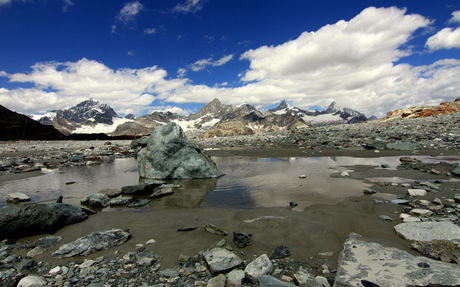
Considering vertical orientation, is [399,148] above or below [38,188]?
above

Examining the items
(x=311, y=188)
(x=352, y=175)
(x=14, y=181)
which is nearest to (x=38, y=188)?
(x=14, y=181)

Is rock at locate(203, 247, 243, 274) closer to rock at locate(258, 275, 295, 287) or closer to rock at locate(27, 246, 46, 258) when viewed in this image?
rock at locate(258, 275, 295, 287)

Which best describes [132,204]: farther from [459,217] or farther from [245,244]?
[459,217]

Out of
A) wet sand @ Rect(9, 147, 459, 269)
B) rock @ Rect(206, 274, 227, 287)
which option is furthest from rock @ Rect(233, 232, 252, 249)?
rock @ Rect(206, 274, 227, 287)

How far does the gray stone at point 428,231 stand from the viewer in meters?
4.02

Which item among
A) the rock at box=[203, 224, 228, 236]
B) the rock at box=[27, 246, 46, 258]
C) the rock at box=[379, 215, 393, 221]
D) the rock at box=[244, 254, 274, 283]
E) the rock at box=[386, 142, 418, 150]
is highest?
the rock at box=[386, 142, 418, 150]

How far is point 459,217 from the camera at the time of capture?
493 centimetres

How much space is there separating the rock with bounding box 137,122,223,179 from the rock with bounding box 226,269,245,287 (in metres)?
7.73

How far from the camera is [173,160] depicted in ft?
38.3

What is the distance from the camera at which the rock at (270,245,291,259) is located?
390 cm

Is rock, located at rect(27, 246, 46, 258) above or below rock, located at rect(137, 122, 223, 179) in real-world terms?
below

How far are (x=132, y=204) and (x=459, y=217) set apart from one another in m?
8.43

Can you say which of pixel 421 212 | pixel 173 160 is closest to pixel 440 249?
pixel 421 212

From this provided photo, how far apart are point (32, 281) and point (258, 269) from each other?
10.8 ft
